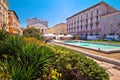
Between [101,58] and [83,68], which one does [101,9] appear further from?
[83,68]

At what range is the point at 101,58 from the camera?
991cm

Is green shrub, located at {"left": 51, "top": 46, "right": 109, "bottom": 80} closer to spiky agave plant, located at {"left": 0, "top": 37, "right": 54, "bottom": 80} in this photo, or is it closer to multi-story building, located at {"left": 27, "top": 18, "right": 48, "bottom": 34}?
spiky agave plant, located at {"left": 0, "top": 37, "right": 54, "bottom": 80}

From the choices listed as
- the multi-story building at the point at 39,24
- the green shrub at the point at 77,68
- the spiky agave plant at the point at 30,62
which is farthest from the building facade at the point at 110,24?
the multi-story building at the point at 39,24

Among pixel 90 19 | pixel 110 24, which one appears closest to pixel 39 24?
pixel 90 19

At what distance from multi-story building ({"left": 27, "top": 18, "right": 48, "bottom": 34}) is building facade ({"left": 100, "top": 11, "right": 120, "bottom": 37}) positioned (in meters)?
55.9

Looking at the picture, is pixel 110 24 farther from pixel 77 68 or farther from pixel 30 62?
pixel 30 62

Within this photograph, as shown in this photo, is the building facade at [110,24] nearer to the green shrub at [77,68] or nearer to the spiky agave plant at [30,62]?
the green shrub at [77,68]

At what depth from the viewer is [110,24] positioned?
4225 cm

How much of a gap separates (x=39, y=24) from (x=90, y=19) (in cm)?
4967

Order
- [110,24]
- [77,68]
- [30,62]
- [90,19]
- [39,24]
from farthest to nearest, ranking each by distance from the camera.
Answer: [39,24] < [90,19] < [110,24] < [77,68] < [30,62]

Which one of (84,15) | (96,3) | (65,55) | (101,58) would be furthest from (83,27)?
(65,55)

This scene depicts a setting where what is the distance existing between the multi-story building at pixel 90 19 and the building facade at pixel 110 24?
239 centimetres

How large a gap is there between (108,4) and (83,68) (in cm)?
5193

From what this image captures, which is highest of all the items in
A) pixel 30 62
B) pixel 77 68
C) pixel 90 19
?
pixel 90 19
